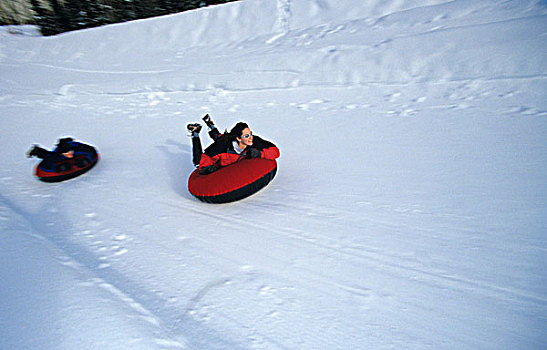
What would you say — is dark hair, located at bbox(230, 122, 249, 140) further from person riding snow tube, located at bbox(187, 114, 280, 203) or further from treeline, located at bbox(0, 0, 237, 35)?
treeline, located at bbox(0, 0, 237, 35)

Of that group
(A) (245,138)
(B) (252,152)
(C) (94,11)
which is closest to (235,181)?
(B) (252,152)

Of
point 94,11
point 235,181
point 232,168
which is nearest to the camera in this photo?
point 235,181

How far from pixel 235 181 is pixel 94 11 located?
965 centimetres

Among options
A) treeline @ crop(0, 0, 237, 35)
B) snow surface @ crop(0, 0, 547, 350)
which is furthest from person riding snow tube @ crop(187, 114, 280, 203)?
treeline @ crop(0, 0, 237, 35)

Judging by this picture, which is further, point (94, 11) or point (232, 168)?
point (94, 11)

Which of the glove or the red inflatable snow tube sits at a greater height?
the glove

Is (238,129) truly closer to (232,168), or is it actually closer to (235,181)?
(232,168)

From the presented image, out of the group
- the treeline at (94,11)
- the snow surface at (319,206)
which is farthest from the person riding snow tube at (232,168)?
the treeline at (94,11)

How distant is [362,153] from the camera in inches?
142

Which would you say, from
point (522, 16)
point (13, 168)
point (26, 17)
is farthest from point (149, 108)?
point (26, 17)

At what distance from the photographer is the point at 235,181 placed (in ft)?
9.24

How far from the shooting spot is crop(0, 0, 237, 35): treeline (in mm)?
9352

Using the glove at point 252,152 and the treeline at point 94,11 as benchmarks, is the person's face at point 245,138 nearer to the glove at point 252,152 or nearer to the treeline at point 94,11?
the glove at point 252,152

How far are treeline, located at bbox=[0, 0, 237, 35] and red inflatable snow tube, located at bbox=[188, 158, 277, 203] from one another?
752cm
